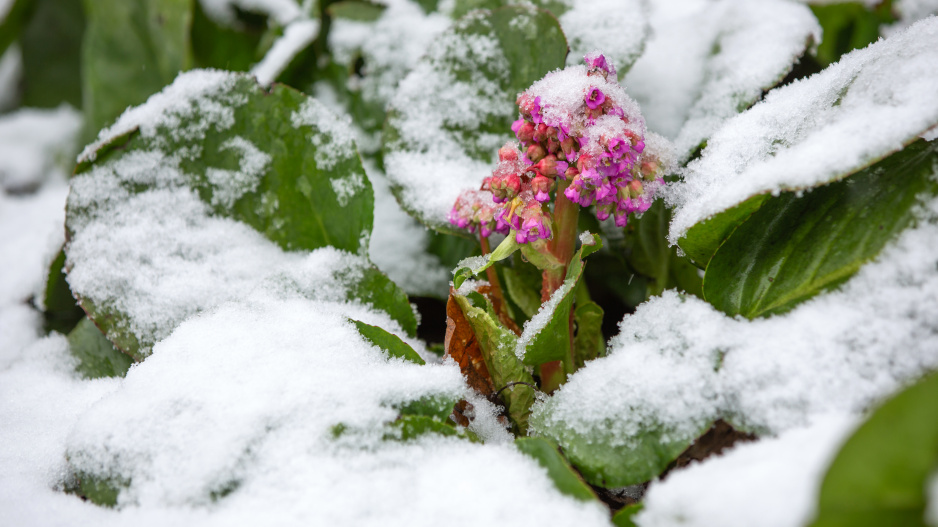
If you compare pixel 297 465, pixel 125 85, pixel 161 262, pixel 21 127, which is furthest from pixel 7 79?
pixel 297 465

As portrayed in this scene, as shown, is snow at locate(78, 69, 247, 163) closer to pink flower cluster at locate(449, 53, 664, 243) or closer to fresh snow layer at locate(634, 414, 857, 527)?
pink flower cluster at locate(449, 53, 664, 243)

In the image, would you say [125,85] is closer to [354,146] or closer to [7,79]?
[7,79]

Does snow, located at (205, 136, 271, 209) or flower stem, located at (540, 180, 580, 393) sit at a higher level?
snow, located at (205, 136, 271, 209)

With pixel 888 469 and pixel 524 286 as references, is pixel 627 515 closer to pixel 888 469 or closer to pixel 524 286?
pixel 888 469

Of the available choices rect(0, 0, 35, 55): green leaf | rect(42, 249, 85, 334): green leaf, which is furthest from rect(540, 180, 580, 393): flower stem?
rect(0, 0, 35, 55): green leaf

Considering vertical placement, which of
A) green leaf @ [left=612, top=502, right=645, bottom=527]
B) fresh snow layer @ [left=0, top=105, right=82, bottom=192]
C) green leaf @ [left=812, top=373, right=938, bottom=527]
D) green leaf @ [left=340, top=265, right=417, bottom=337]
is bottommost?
green leaf @ [left=612, top=502, right=645, bottom=527]

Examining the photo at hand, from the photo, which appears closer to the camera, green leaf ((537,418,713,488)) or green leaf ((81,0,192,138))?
green leaf ((537,418,713,488))

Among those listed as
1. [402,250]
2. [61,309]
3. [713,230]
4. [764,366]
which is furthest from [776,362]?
[61,309]
